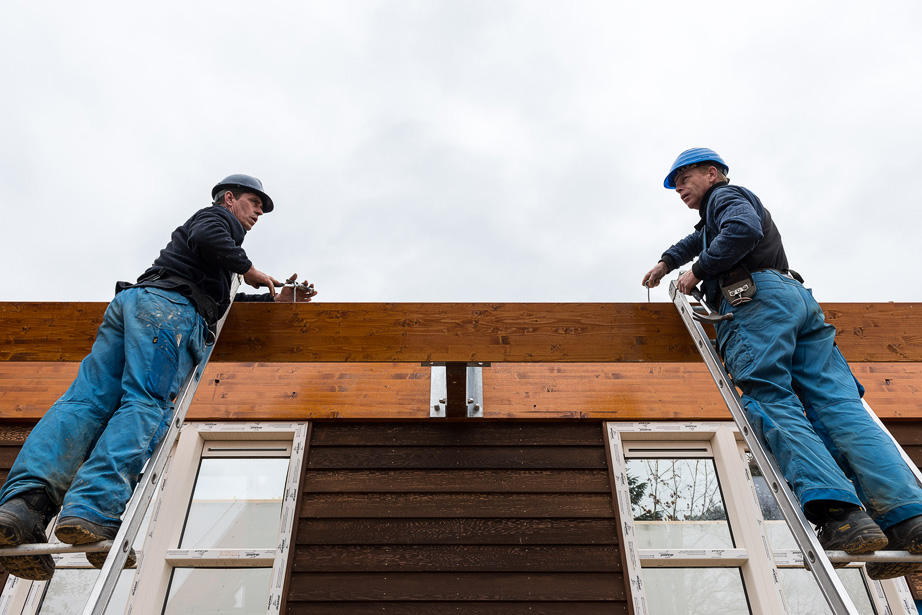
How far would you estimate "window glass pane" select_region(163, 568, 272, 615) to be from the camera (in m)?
3.38

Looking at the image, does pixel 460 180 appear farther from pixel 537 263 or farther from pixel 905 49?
pixel 905 49

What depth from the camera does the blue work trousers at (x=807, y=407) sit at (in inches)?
69.5

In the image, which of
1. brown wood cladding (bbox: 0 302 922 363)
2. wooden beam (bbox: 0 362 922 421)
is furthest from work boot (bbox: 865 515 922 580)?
wooden beam (bbox: 0 362 922 421)

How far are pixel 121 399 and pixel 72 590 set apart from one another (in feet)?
7.48

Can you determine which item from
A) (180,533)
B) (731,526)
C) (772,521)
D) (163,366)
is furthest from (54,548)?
(772,521)

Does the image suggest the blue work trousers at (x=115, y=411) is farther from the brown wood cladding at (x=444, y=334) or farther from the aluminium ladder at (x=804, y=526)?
the aluminium ladder at (x=804, y=526)

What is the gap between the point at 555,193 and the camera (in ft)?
86.4

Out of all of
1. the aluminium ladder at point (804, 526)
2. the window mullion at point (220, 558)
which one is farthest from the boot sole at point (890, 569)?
the window mullion at point (220, 558)

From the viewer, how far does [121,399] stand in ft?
6.88

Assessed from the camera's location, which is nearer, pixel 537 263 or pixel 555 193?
pixel 537 263

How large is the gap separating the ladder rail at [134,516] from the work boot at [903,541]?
2.26 meters

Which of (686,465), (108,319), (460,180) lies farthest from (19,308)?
(460,180)

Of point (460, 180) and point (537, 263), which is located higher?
point (460, 180)

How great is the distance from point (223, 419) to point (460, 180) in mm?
17889
